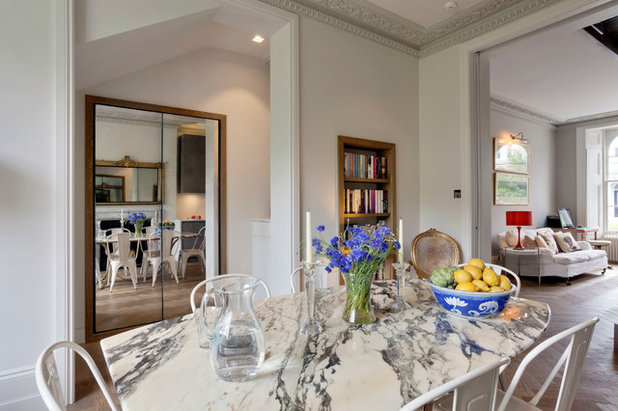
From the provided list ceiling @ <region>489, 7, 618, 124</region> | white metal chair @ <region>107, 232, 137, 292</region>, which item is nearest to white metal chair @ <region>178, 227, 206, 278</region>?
white metal chair @ <region>107, 232, 137, 292</region>

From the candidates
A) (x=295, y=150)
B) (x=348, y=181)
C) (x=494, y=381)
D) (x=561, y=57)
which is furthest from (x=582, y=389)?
(x=561, y=57)

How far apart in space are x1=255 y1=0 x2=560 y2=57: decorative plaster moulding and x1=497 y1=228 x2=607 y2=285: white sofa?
12.3ft

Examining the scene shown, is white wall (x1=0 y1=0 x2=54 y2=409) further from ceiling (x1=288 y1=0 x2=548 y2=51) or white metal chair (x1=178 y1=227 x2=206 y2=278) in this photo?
ceiling (x1=288 y1=0 x2=548 y2=51)

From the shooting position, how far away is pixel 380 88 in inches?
135

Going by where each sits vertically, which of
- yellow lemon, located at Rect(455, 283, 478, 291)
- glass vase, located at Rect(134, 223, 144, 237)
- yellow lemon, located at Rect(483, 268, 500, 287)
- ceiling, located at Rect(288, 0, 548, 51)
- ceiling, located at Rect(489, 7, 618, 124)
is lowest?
yellow lemon, located at Rect(455, 283, 478, 291)

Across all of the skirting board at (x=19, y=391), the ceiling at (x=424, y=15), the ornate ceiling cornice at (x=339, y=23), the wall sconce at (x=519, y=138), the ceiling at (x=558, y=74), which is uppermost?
the ceiling at (x=558, y=74)

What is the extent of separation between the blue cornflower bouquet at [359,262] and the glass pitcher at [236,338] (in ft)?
1.33

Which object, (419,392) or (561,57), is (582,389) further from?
(561,57)

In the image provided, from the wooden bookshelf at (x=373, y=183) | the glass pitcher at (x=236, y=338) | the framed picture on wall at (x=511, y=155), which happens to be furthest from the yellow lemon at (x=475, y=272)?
the framed picture on wall at (x=511, y=155)

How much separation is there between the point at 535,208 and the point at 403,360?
7.42 metres

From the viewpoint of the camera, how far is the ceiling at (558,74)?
3682 millimetres

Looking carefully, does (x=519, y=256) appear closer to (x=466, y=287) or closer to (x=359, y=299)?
(x=466, y=287)

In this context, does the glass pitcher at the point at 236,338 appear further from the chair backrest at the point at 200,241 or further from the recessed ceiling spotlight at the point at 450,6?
the recessed ceiling spotlight at the point at 450,6

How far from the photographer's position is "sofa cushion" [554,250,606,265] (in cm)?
520
